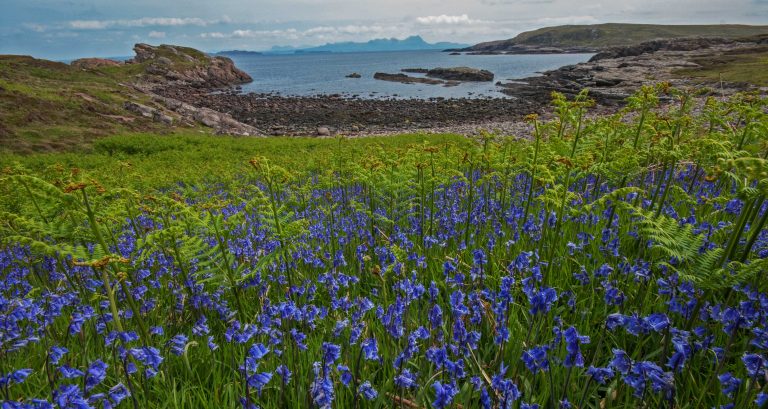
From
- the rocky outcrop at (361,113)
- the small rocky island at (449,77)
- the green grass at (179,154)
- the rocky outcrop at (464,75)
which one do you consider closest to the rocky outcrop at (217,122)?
the rocky outcrop at (361,113)

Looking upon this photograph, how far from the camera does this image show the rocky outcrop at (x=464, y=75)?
292 ft

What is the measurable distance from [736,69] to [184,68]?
303 ft

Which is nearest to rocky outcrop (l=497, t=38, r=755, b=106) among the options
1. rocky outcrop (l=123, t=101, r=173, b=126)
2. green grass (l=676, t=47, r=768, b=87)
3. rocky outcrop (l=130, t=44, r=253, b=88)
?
green grass (l=676, t=47, r=768, b=87)

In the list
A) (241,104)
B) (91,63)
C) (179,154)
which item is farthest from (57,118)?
(91,63)

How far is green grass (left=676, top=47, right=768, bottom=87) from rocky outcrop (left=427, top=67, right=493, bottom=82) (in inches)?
1436

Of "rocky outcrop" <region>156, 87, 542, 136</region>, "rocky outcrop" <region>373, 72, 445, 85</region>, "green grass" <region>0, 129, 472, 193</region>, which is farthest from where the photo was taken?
"rocky outcrop" <region>373, 72, 445, 85</region>

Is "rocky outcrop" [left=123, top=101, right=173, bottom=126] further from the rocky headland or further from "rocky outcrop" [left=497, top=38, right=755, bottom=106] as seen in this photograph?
"rocky outcrop" [left=497, top=38, right=755, bottom=106]

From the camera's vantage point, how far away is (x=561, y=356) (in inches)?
108

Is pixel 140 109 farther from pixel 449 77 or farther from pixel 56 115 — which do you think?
pixel 449 77

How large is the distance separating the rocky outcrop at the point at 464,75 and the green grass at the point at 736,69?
120ft

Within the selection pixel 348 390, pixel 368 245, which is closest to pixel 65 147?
pixel 368 245

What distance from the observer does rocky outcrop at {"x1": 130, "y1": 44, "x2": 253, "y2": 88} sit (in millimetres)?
76562

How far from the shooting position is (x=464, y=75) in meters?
92.7

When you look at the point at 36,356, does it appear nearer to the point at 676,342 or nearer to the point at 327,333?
the point at 327,333
